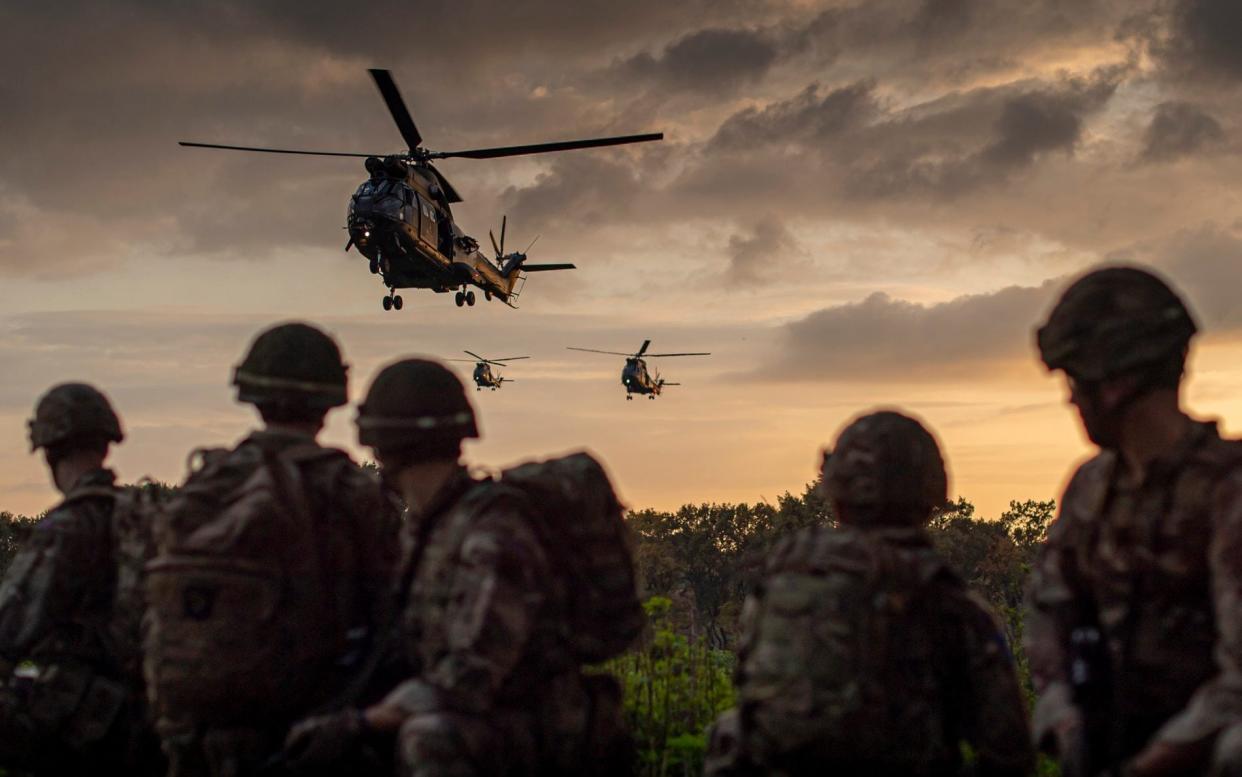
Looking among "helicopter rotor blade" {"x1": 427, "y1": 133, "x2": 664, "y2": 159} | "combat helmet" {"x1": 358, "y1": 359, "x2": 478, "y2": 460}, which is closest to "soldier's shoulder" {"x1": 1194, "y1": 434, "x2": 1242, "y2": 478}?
"combat helmet" {"x1": 358, "y1": 359, "x2": 478, "y2": 460}

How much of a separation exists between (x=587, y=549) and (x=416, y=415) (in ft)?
2.66

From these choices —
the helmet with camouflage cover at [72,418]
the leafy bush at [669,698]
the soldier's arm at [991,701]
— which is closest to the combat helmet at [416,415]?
the soldier's arm at [991,701]

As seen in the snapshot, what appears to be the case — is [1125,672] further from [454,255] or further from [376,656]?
[454,255]

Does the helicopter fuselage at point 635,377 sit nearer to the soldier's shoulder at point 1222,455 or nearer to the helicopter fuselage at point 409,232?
the helicopter fuselage at point 409,232

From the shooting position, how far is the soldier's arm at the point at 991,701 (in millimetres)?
4570

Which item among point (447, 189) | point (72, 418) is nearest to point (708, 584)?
point (447, 189)

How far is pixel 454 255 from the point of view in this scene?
4003cm

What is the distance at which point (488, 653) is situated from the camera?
464 cm

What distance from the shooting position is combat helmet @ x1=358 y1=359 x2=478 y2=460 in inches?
206

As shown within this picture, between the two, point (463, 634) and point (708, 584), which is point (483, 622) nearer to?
point (463, 634)

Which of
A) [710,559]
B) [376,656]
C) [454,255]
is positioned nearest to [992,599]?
[710,559]

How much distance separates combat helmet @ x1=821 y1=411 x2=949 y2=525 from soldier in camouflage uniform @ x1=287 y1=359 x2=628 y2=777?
108 centimetres

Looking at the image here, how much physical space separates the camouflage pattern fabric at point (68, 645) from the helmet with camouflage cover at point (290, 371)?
164 centimetres

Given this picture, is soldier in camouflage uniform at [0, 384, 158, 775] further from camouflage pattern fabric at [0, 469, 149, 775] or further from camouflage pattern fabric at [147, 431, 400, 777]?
camouflage pattern fabric at [147, 431, 400, 777]
